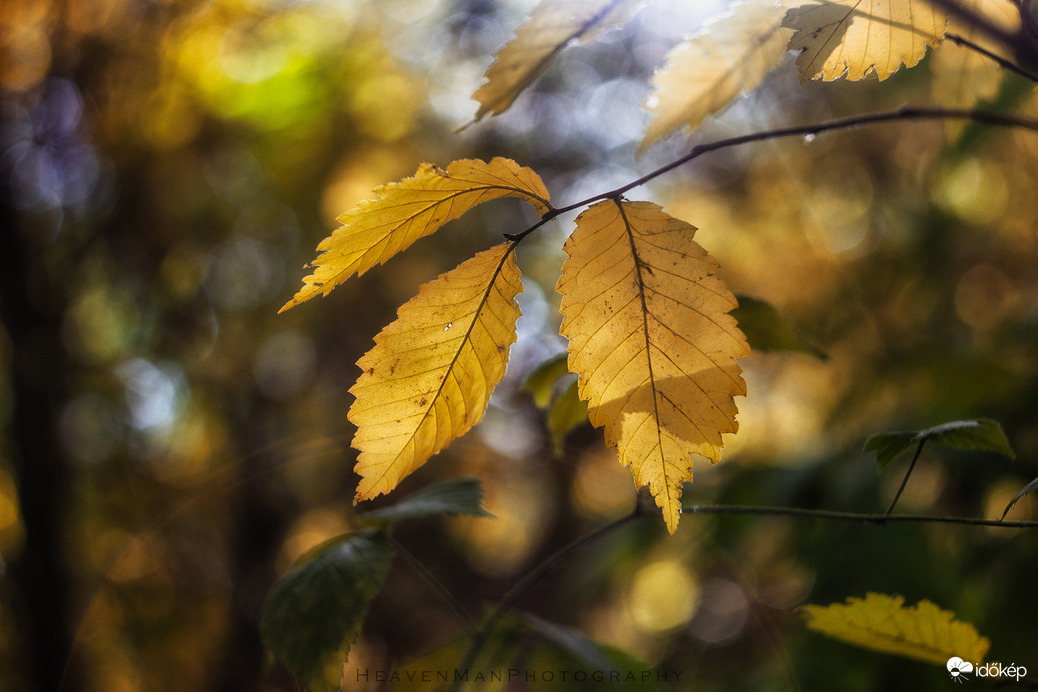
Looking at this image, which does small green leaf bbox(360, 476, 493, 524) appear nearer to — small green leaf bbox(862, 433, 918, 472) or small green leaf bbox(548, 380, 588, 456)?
small green leaf bbox(548, 380, 588, 456)

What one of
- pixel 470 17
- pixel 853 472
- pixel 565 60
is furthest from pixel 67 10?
pixel 853 472

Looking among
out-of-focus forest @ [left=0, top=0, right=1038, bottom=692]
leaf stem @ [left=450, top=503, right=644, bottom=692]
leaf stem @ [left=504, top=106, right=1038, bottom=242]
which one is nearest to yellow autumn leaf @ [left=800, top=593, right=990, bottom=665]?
leaf stem @ [left=450, top=503, right=644, bottom=692]

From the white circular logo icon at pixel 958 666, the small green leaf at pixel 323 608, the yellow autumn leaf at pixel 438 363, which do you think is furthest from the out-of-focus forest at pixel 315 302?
the yellow autumn leaf at pixel 438 363

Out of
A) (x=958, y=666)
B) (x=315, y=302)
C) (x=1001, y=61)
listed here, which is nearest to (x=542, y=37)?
(x=1001, y=61)

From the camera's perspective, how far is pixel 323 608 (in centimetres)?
42

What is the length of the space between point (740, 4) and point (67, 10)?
2.35 m

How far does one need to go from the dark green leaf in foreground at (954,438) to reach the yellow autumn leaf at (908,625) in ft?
0.27

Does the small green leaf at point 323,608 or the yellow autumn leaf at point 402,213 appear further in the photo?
the small green leaf at point 323,608

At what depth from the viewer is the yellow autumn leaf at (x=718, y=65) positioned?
38 cm

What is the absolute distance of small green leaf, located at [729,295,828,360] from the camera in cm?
45

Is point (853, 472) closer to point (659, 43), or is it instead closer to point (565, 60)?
point (659, 43)

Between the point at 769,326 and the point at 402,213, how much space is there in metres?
0.31

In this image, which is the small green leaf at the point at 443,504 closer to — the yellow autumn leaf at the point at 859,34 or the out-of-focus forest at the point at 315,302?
the yellow autumn leaf at the point at 859,34

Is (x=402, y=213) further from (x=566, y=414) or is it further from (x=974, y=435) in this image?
(x=974, y=435)
